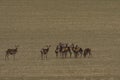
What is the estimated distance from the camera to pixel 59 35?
22.6m

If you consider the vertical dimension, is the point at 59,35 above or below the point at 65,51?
above

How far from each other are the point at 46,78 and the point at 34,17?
14.1 m

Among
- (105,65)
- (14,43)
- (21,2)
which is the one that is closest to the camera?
(105,65)

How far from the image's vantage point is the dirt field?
1484 cm

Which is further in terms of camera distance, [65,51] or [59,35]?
[59,35]

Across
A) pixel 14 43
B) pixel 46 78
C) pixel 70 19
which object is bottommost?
pixel 46 78

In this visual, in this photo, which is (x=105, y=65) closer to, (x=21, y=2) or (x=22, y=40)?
(x=22, y=40)

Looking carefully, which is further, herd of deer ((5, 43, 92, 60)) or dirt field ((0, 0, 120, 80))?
herd of deer ((5, 43, 92, 60))

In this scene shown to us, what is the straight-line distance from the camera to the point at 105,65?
15.8 m

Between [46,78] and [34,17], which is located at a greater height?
[34,17]

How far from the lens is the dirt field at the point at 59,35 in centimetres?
1484

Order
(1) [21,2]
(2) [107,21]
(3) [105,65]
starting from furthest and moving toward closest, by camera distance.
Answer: (1) [21,2] → (2) [107,21] → (3) [105,65]

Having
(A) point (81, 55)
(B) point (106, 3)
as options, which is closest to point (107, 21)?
(B) point (106, 3)

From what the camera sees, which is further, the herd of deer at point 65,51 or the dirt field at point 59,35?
the herd of deer at point 65,51
